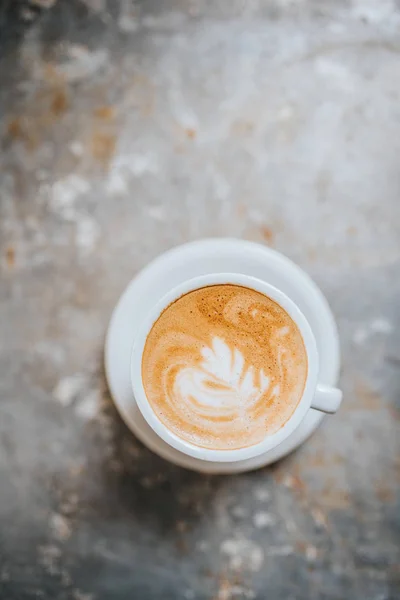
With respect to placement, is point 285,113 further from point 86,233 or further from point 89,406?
point 89,406

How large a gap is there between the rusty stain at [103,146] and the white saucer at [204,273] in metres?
0.27

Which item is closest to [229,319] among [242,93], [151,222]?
[151,222]

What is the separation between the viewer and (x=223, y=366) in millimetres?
796

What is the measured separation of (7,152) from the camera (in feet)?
3.61

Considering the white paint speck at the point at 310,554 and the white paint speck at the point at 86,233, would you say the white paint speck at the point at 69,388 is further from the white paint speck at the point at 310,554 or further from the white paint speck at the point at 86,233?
the white paint speck at the point at 310,554

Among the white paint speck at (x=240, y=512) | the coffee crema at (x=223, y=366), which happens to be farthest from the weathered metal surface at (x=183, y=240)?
the coffee crema at (x=223, y=366)

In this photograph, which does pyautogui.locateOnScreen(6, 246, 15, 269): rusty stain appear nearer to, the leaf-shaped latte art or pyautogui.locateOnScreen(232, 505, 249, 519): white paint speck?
the leaf-shaped latte art

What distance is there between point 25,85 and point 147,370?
581 mm

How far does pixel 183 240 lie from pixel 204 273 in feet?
0.65

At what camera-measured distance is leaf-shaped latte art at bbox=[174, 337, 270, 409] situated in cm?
79

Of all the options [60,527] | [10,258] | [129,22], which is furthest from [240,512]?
[129,22]

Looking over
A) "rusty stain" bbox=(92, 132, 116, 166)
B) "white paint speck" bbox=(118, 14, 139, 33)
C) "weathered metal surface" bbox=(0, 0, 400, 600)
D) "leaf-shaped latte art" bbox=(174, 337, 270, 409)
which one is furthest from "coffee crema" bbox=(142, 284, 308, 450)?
"white paint speck" bbox=(118, 14, 139, 33)

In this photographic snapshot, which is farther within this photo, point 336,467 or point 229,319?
point 336,467

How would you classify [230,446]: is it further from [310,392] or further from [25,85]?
[25,85]
